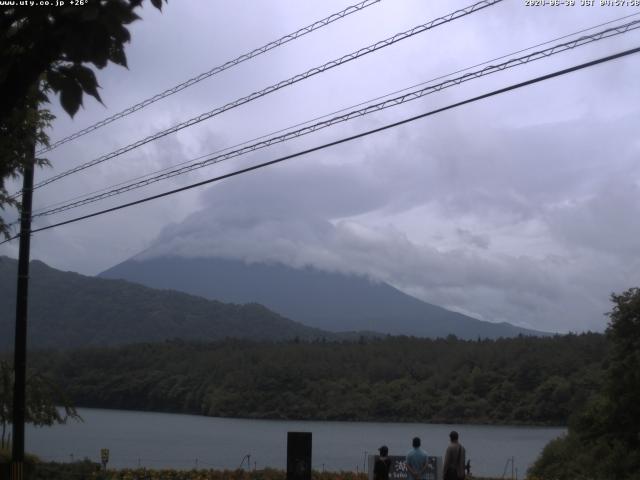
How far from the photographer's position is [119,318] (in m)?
180

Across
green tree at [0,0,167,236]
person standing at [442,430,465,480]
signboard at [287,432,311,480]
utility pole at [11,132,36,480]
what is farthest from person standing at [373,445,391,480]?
green tree at [0,0,167,236]

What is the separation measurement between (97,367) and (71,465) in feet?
190

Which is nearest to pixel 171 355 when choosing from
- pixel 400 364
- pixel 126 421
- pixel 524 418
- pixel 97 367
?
pixel 97 367

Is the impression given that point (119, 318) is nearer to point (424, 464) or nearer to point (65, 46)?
point (424, 464)

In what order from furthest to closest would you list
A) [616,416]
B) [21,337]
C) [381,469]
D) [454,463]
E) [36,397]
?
[36,397]
[616,416]
[21,337]
[381,469]
[454,463]

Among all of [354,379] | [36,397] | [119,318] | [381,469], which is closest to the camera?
[381,469]

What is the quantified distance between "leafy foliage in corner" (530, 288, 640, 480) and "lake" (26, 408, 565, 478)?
9.69m

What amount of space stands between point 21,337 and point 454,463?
10.6m

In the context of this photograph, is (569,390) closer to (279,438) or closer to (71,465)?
(279,438)

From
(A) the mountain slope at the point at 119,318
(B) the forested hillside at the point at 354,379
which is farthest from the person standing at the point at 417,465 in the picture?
(A) the mountain slope at the point at 119,318

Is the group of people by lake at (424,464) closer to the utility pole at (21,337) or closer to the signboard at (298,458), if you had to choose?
the signboard at (298,458)

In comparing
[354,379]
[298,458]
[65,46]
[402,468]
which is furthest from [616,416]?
[354,379]

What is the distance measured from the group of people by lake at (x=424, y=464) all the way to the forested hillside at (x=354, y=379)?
42132 millimetres

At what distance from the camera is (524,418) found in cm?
6384
